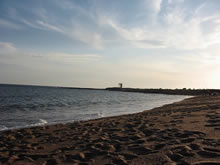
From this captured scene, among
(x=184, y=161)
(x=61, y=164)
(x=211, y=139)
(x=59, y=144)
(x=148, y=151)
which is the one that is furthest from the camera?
(x=59, y=144)

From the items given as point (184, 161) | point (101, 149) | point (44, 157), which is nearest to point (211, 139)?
point (184, 161)

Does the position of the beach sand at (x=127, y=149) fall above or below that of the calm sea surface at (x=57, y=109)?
above

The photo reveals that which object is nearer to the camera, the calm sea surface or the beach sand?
the beach sand

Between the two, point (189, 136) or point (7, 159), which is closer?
point (7, 159)

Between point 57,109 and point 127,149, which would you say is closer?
point 127,149

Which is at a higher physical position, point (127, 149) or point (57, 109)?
point (127, 149)

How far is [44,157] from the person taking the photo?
423 cm

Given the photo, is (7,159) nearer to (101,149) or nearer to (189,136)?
(101,149)

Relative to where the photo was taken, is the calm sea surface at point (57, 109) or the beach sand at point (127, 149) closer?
the beach sand at point (127, 149)

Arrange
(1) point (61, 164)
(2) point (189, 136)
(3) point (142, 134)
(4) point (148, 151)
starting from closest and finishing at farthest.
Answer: (1) point (61, 164), (4) point (148, 151), (2) point (189, 136), (3) point (142, 134)

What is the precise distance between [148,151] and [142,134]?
5.14 ft

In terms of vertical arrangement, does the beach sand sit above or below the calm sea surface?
above

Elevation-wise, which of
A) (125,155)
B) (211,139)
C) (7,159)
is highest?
(211,139)

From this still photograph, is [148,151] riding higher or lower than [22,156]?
higher
